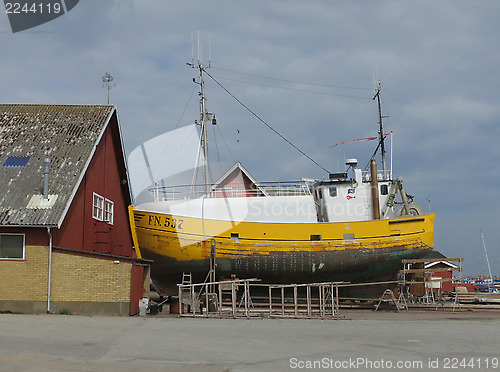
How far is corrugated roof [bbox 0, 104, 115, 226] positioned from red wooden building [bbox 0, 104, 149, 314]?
40mm

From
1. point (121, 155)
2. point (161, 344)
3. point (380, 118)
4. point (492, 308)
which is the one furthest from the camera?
point (380, 118)

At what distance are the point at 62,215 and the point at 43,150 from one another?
17.1ft

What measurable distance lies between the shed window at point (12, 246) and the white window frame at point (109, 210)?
7116 mm

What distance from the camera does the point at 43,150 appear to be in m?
24.0

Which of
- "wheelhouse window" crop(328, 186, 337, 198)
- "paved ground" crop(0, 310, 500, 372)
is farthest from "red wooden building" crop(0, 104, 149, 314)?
"wheelhouse window" crop(328, 186, 337, 198)

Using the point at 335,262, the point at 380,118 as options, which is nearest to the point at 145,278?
the point at 335,262

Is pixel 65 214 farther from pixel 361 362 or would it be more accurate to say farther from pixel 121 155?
pixel 361 362

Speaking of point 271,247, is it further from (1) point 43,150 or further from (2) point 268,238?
(1) point 43,150

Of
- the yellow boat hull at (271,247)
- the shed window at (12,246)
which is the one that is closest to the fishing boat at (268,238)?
the yellow boat hull at (271,247)

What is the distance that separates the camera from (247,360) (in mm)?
10289

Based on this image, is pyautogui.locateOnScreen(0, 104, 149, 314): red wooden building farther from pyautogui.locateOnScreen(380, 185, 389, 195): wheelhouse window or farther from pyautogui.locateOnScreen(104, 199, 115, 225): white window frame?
pyautogui.locateOnScreen(380, 185, 389, 195): wheelhouse window

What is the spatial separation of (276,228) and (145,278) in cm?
751

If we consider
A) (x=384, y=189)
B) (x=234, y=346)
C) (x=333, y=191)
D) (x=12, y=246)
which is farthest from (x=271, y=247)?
(x=234, y=346)

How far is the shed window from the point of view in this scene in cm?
2020
